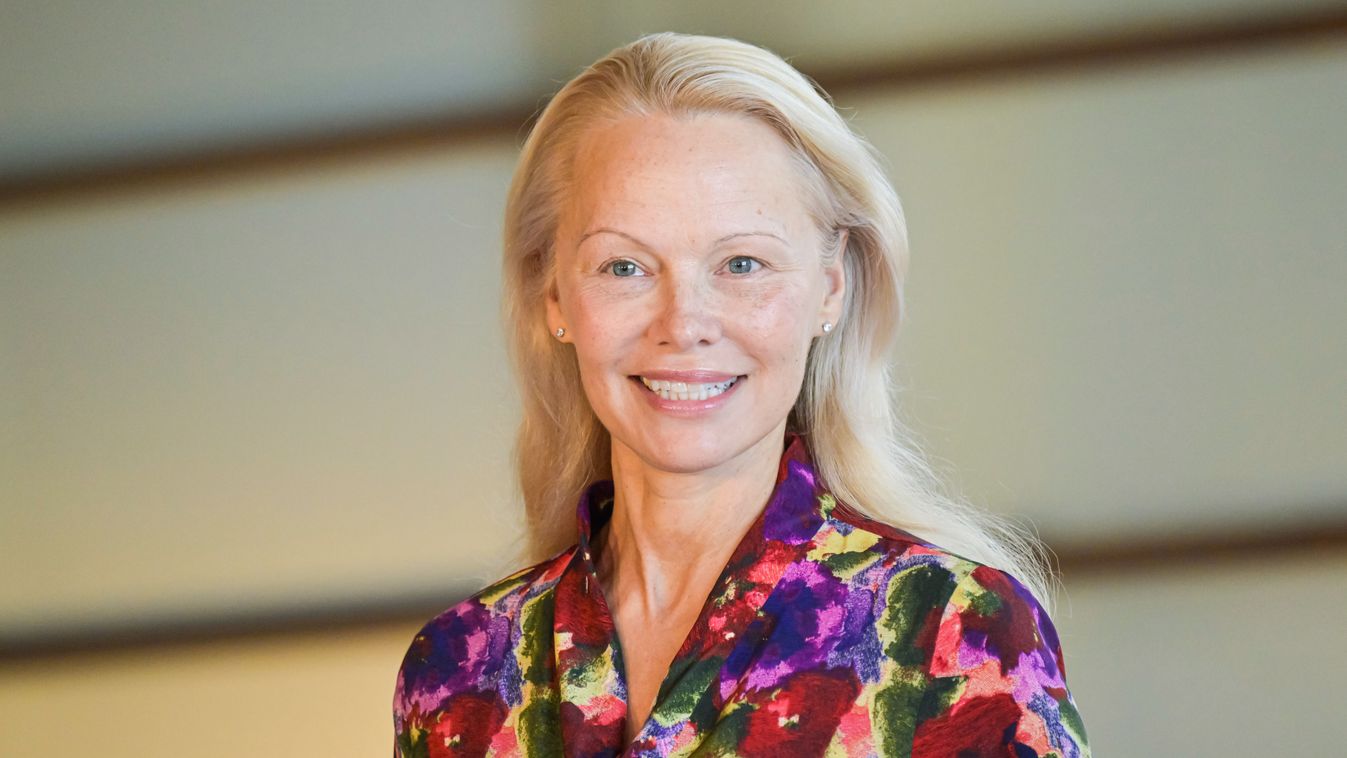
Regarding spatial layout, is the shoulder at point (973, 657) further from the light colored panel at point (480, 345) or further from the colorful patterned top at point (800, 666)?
the light colored panel at point (480, 345)

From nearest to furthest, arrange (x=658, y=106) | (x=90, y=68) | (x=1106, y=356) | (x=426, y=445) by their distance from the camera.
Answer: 1. (x=658, y=106)
2. (x=1106, y=356)
3. (x=426, y=445)
4. (x=90, y=68)

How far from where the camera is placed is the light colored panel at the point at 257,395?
185cm

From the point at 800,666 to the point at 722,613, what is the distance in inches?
3.0

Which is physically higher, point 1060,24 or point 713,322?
point 1060,24

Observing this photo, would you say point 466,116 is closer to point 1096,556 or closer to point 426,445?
point 426,445

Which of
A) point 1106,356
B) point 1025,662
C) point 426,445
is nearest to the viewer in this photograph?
point 1025,662

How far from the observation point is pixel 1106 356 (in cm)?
170

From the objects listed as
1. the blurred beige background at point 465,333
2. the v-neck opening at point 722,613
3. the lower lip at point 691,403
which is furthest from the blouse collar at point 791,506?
the blurred beige background at point 465,333

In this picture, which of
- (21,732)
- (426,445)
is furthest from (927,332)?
(21,732)

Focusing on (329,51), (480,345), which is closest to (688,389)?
(480,345)

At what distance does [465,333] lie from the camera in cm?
185

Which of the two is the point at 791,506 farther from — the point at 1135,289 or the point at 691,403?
the point at 1135,289

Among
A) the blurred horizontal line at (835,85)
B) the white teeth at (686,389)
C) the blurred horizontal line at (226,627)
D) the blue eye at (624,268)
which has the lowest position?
the blurred horizontal line at (226,627)

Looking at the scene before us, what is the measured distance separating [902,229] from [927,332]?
0.55 meters
